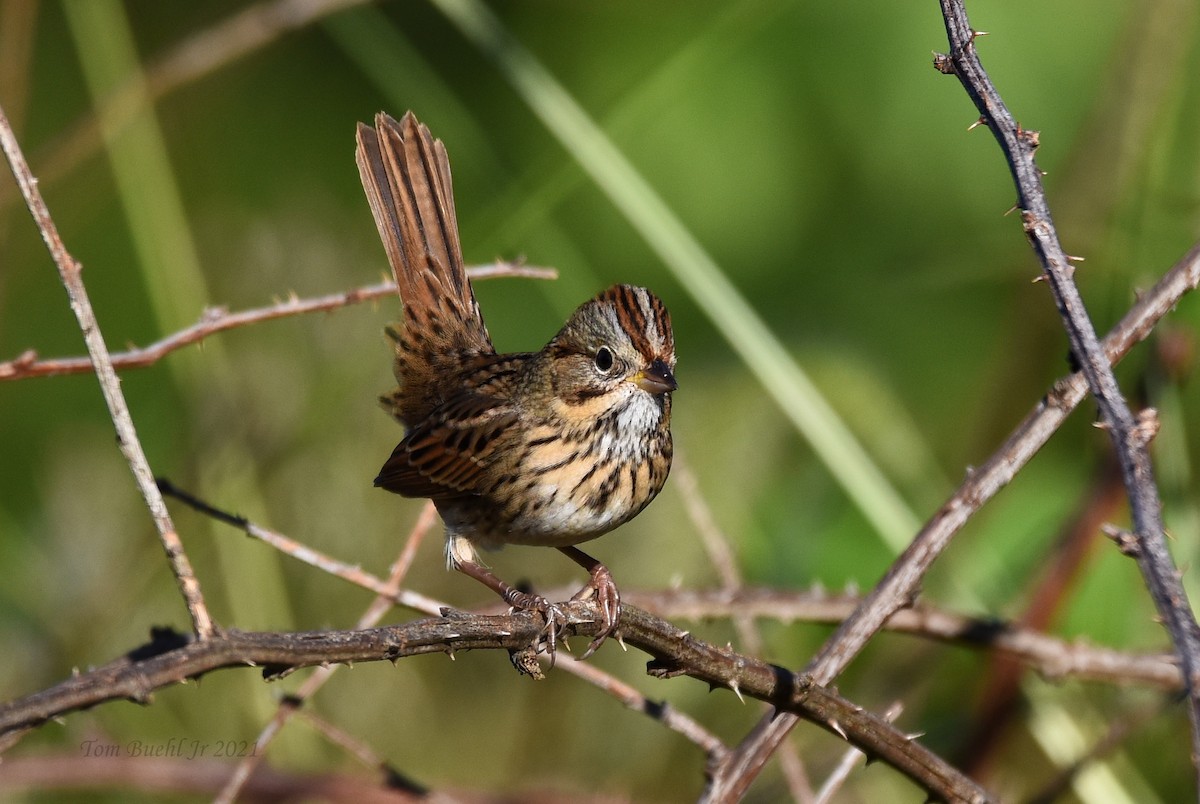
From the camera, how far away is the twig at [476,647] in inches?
52.9

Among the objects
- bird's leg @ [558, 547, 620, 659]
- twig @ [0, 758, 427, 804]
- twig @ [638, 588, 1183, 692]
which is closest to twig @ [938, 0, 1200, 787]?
bird's leg @ [558, 547, 620, 659]

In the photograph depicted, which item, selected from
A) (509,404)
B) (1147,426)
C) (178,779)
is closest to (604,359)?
(509,404)

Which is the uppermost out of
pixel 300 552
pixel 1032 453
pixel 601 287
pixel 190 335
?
pixel 601 287

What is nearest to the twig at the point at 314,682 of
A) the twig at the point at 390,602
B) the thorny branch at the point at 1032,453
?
the twig at the point at 390,602

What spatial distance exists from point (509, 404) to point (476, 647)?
1720mm

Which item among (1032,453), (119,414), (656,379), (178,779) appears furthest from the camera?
(178,779)

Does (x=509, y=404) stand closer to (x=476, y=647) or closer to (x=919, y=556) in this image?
(x=919, y=556)

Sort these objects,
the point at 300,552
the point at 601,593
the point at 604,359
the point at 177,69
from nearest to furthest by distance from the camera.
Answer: the point at 300,552
the point at 601,593
the point at 604,359
the point at 177,69

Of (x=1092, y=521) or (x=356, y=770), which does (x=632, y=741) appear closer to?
(x=356, y=770)

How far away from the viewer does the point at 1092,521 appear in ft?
11.7

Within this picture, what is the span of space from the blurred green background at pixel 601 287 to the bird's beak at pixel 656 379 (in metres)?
0.34

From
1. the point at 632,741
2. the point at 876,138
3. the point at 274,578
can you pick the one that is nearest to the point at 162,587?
the point at 274,578

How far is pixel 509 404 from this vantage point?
346cm

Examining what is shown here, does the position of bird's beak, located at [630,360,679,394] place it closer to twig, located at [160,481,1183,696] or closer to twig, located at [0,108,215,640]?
twig, located at [160,481,1183,696]
